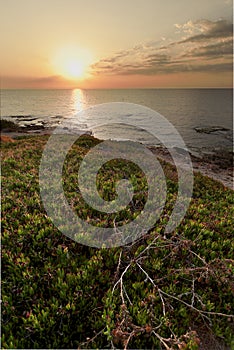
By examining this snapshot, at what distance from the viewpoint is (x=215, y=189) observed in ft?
42.2

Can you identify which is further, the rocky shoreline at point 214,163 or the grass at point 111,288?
the rocky shoreline at point 214,163

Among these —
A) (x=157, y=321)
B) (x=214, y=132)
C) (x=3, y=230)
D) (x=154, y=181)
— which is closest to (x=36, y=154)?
(x=154, y=181)

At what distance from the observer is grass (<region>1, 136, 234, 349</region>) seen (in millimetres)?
4117

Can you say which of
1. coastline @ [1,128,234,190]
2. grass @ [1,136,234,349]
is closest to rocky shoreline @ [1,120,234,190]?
coastline @ [1,128,234,190]

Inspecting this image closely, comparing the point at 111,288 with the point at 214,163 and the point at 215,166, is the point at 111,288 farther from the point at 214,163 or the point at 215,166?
the point at 214,163

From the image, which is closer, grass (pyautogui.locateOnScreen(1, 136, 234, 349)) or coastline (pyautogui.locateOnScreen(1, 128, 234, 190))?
grass (pyautogui.locateOnScreen(1, 136, 234, 349))

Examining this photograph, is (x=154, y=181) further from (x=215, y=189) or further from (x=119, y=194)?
(x=215, y=189)

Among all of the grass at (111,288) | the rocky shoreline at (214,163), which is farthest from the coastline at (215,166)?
the grass at (111,288)

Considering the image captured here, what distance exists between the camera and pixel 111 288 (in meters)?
4.98

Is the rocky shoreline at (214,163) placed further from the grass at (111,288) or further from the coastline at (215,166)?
the grass at (111,288)

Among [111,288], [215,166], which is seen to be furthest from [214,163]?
[111,288]

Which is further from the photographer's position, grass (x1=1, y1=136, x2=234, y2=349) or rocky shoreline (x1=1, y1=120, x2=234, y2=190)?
rocky shoreline (x1=1, y1=120, x2=234, y2=190)

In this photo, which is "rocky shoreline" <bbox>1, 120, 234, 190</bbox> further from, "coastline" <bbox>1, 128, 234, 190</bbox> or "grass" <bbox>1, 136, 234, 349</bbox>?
"grass" <bbox>1, 136, 234, 349</bbox>

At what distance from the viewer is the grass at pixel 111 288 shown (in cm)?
412
